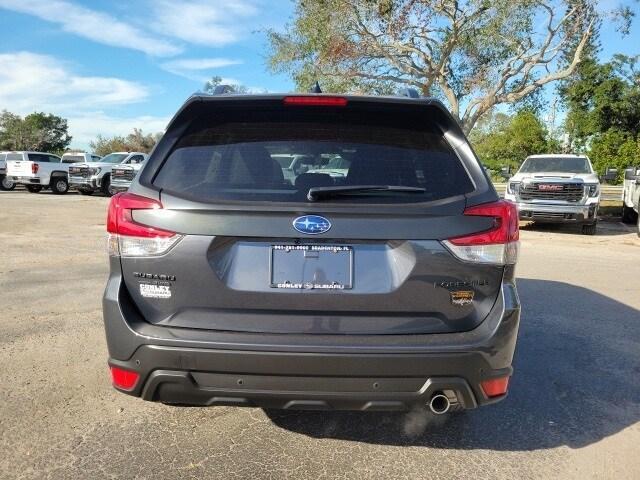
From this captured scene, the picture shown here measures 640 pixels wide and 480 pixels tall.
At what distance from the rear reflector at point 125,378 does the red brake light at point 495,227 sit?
5.28 ft

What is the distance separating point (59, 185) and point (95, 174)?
290 centimetres

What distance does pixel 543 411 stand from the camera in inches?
142

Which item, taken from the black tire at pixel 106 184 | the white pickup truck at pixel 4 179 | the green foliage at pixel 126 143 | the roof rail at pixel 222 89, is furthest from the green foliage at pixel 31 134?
the roof rail at pixel 222 89

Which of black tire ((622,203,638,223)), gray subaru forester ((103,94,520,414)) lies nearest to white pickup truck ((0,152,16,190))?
black tire ((622,203,638,223))

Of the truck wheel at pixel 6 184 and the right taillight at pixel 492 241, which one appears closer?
the right taillight at pixel 492 241

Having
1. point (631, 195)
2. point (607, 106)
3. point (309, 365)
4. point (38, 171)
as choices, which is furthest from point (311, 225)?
point (607, 106)

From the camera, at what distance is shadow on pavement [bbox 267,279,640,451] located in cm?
325

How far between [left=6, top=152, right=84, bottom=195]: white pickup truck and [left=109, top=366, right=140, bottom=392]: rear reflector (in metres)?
26.1

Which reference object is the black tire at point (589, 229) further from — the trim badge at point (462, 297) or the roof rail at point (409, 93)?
the trim badge at point (462, 297)

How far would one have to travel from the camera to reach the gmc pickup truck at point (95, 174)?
2508 cm

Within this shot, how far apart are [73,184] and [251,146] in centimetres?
2550

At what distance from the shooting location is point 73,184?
84.4 feet

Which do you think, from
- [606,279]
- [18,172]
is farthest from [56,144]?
[606,279]

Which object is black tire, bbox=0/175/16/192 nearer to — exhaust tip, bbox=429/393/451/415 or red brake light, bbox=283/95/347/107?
red brake light, bbox=283/95/347/107
